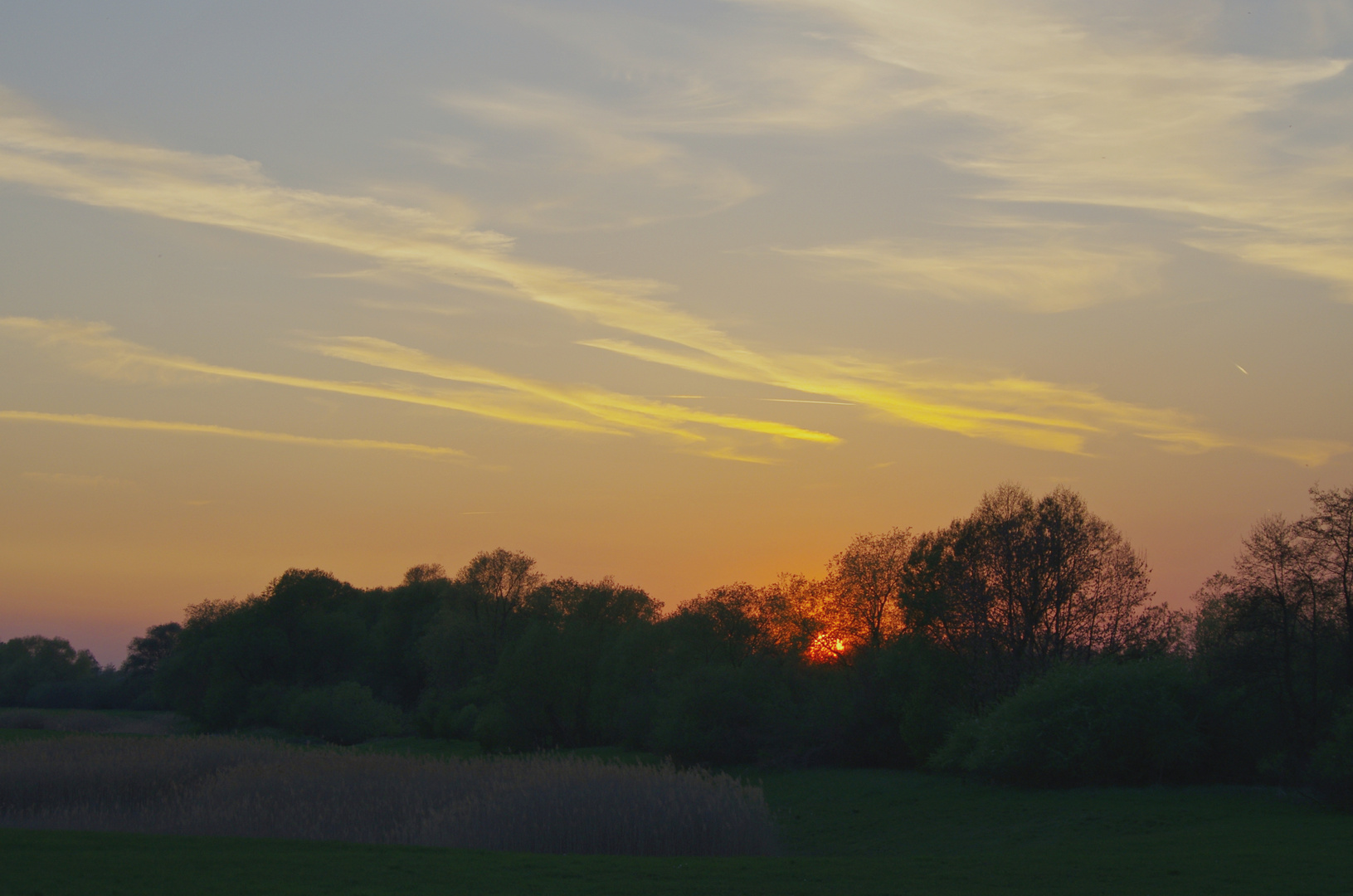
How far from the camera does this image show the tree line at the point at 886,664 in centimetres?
3228

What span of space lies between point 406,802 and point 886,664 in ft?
77.6

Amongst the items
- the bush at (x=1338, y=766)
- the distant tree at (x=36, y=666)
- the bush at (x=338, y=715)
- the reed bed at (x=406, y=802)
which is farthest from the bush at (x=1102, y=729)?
the distant tree at (x=36, y=666)

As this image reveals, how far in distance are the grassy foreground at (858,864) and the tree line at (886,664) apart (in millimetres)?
3904

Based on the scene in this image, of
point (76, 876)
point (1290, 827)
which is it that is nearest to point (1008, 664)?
point (1290, 827)

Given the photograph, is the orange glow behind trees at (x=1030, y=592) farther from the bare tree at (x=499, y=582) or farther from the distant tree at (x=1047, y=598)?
the bare tree at (x=499, y=582)

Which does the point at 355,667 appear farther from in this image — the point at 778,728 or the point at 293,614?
the point at 778,728

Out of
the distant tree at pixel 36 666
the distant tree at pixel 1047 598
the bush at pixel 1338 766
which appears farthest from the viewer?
the distant tree at pixel 36 666

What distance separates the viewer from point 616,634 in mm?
63906

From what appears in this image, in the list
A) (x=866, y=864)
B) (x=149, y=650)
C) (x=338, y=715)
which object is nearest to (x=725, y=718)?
(x=866, y=864)

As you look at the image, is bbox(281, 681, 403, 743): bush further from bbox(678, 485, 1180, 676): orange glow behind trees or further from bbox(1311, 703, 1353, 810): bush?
bbox(1311, 703, 1353, 810): bush

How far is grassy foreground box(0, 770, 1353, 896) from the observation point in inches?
663

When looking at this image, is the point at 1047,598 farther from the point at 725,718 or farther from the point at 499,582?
the point at 499,582

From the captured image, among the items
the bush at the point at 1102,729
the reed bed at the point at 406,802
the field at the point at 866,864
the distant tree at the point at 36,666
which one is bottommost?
the distant tree at the point at 36,666

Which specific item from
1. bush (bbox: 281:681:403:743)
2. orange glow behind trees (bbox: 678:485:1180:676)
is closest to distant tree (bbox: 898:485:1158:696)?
orange glow behind trees (bbox: 678:485:1180:676)
